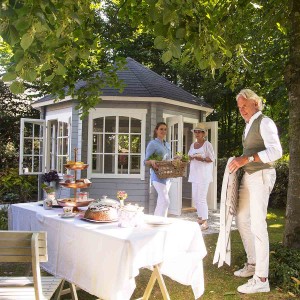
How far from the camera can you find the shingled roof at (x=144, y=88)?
9.41 metres

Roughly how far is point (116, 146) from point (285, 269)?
5.86 m

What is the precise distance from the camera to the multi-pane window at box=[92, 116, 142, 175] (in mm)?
9609

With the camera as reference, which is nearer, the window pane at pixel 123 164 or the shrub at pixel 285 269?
the shrub at pixel 285 269

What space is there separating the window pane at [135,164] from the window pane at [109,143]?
56cm

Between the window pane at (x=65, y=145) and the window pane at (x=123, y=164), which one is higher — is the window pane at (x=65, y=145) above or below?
above

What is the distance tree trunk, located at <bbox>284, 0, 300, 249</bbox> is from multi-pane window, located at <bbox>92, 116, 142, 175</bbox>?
16.3 ft

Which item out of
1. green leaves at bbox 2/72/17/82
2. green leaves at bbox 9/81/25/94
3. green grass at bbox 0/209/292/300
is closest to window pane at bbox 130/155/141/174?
green grass at bbox 0/209/292/300

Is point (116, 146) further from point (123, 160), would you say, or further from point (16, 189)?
point (16, 189)

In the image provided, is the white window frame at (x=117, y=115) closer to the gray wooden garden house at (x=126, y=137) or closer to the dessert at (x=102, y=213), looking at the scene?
the gray wooden garden house at (x=126, y=137)

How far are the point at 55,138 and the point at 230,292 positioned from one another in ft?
26.6

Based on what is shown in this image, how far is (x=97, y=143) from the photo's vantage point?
9.67 meters

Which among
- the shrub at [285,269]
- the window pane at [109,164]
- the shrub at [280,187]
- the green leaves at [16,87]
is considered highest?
the green leaves at [16,87]

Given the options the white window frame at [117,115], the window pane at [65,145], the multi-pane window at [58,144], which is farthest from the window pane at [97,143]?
the window pane at [65,145]

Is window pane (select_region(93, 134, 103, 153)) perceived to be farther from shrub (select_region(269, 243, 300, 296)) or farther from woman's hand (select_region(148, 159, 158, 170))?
shrub (select_region(269, 243, 300, 296))
